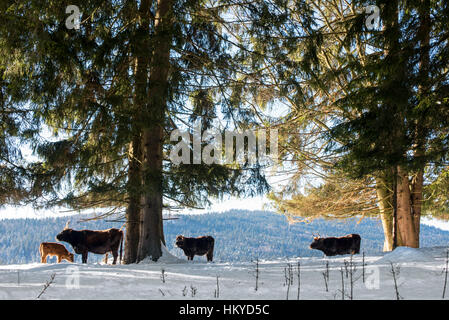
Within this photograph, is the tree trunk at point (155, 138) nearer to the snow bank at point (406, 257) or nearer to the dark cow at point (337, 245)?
the snow bank at point (406, 257)

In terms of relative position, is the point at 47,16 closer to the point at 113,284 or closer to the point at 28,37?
the point at 28,37

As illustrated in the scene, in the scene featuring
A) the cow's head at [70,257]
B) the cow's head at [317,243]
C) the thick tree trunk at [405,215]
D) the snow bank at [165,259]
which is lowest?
the cow's head at [70,257]

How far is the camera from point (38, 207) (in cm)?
1044

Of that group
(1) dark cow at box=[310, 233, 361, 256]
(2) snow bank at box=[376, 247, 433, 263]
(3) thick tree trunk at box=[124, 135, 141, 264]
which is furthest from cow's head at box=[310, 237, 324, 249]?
(3) thick tree trunk at box=[124, 135, 141, 264]

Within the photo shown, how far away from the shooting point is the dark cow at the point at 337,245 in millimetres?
13008

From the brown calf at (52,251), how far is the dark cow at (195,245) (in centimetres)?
404

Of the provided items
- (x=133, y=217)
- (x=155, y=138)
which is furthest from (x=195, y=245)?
(x=155, y=138)

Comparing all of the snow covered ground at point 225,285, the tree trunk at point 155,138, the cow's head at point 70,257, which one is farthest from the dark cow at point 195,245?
the snow covered ground at point 225,285

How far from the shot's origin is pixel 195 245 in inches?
465

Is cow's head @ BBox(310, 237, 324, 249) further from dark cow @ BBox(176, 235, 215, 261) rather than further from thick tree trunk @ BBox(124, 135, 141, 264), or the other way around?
thick tree trunk @ BBox(124, 135, 141, 264)

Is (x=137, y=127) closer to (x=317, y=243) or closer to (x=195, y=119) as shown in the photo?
(x=195, y=119)

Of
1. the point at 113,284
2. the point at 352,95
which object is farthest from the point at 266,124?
the point at 113,284

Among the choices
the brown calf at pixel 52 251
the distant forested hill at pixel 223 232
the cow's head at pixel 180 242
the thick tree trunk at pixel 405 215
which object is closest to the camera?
the thick tree trunk at pixel 405 215

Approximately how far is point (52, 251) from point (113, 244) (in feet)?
10.3
